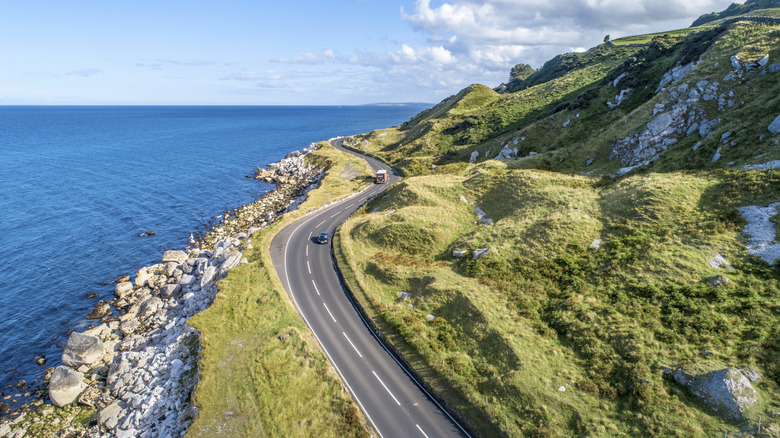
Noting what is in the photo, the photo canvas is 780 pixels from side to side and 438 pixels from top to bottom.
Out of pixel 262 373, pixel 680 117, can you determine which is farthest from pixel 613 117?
pixel 262 373

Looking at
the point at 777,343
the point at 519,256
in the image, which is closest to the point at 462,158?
the point at 519,256

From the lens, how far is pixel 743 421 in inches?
768

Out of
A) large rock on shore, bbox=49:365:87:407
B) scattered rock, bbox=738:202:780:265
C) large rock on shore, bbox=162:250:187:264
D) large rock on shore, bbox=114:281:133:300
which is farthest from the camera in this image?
large rock on shore, bbox=162:250:187:264

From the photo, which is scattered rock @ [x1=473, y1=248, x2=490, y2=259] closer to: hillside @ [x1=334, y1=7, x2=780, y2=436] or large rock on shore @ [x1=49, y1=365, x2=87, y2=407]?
hillside @ [x1=334, y1=7, x2=780, y2=436]

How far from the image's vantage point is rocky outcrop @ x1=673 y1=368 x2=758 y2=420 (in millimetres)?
20078

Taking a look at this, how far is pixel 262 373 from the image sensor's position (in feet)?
93.0

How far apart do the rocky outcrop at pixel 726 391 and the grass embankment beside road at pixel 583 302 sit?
0.50 meters

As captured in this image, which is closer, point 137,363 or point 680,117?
point 137,363

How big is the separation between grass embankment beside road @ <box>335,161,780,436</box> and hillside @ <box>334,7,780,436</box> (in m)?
0.13

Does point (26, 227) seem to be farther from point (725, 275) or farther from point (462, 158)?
point (725, 275)

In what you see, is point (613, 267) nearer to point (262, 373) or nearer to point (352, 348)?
point (352, 348)

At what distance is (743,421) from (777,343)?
736cm

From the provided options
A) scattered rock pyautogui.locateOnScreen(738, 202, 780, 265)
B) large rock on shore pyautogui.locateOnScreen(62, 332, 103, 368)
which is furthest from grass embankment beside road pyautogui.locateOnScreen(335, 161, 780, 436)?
large rock on shore pyautogui.locateOnScreen(62, 332, 103, 368)

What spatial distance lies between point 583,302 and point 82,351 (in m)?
50.1
